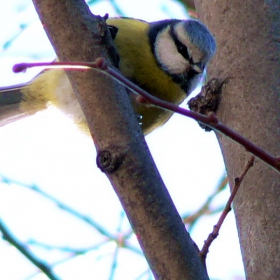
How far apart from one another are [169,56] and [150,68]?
13cm

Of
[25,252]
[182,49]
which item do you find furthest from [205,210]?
[25,252]

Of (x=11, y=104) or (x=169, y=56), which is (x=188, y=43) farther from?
(x=11, y=104)

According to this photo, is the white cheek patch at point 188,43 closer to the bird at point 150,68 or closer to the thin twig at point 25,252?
the bird at point 150,68

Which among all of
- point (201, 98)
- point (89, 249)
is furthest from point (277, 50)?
point (89, 249)

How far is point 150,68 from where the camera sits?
2160mm

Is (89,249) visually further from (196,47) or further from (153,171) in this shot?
(153,171)

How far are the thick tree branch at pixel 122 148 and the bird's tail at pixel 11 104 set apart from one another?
123 centimetres

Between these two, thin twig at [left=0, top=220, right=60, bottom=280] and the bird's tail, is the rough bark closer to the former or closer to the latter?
thin twig at [left=0, top=220, right=60, bottom=280]

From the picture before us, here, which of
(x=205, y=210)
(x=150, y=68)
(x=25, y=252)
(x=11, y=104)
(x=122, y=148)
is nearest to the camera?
(x=122, y=148)

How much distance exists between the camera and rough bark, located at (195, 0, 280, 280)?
1380mm

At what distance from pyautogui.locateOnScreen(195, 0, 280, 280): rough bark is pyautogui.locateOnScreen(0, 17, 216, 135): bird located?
223 millimetres

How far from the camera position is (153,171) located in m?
1.12

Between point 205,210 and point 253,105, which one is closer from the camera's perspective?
point 253,105

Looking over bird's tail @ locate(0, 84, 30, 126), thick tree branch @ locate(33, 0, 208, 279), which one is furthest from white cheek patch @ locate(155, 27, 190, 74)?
thick tree branch @ locate(33, 0, 208, 279)
